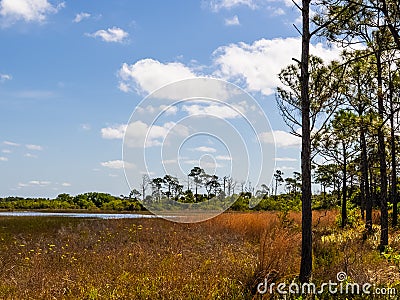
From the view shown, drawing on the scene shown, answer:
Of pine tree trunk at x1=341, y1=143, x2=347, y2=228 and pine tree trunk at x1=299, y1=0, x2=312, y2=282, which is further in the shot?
pine tree trunk at x1=341, y1=143, x2=347, y2=228

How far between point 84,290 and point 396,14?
610cm

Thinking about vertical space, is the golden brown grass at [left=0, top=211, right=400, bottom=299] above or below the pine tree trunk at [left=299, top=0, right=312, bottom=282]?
below

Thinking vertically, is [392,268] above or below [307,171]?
below

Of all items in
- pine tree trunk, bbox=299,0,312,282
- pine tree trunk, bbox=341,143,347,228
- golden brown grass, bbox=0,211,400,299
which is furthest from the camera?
pine tree trunk, bbox=341,143,347,228

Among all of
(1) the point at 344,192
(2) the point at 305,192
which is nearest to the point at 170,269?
(2) the point at 305,192

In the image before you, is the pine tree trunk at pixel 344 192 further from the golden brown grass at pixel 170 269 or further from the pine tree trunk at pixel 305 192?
the pine tree trunk at pixel 305 192

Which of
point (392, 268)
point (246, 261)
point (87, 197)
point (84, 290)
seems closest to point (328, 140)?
point (392, 268)

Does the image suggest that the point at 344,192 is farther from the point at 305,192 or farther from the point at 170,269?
the point at 170,269

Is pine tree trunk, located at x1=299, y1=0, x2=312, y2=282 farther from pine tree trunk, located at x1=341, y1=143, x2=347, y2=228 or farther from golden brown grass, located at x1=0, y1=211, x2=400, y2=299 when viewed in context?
pine tree trunk, located at x1=341, y1=143, x2=347, y2=228

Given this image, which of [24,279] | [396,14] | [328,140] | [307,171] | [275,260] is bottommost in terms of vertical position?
[24,279]

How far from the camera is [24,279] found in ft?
21.7

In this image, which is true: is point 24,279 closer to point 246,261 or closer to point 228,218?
point 246,261

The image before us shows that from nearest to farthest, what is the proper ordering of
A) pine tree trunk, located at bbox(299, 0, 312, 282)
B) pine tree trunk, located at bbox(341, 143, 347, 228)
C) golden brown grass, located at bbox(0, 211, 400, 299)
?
golden brown grass, located at bbox(0, 211, 400, 299) < pine tree trunk, located at bbox(299, 0, 312, 282) < pine tree trunk, located at bbox(341, 143, 347, 228)

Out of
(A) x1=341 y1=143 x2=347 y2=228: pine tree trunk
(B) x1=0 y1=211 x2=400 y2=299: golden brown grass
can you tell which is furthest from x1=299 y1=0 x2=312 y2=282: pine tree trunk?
(A) x1=341 y1=143 x2=347 y2=228: pine tree trunk
